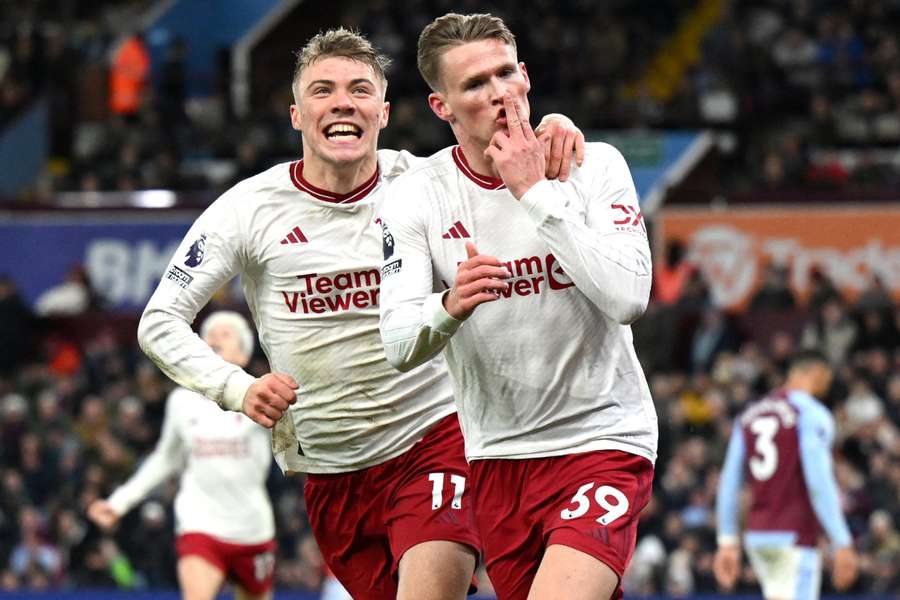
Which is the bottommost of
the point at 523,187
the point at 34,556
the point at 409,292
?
the point at 34,556

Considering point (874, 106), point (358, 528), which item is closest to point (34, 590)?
point (358, 528)

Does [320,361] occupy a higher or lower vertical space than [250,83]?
lower

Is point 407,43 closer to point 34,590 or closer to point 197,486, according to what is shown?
point 34,590

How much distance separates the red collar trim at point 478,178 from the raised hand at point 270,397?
2.86 feet

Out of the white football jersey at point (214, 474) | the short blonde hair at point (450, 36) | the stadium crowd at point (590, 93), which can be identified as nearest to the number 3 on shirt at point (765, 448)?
the white football jersey at point (214, 474)

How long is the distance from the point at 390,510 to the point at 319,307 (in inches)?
30.6

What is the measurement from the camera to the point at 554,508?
5.21 metres

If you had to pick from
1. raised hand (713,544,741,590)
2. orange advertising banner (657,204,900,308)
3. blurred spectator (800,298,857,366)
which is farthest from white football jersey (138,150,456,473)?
orange advertising banner (657,204,900,308)

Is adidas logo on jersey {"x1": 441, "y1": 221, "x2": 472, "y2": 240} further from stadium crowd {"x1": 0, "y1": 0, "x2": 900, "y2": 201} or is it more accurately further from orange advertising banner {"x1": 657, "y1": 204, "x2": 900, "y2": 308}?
stadium crowd {"x1": 0, "y1": 0, "x2": 900, "y2": 201}

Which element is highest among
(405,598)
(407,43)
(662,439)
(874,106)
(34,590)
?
(407,43)

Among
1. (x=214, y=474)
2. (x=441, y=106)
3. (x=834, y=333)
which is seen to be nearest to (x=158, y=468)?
(x=214, y=474)

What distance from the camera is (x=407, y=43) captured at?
2369 centimetres

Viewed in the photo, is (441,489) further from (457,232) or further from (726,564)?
(726,564)

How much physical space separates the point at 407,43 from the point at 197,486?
45.8ft
